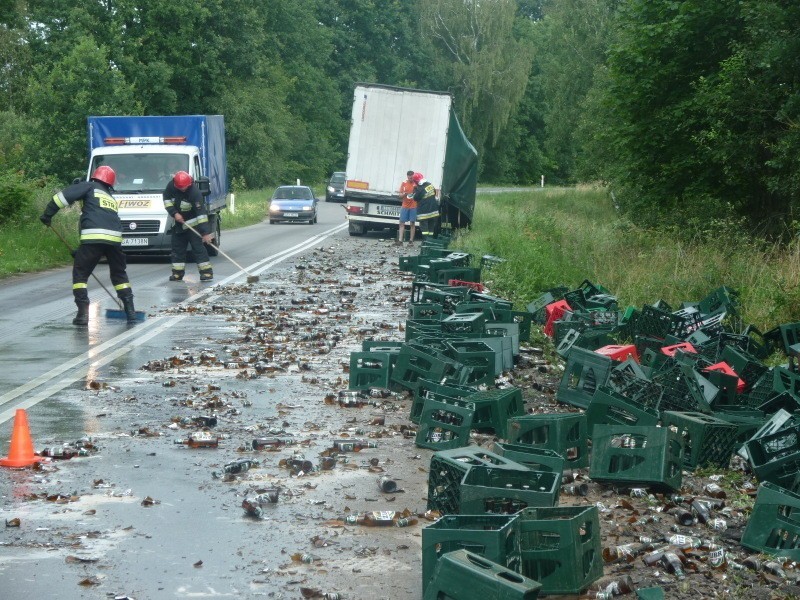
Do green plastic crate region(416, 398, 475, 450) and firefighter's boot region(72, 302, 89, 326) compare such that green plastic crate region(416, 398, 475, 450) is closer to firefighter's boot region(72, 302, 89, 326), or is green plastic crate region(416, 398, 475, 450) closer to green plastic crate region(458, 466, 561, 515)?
green plastic crate region(458, 466, 561, 515)

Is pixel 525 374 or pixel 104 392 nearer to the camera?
pixel 104 392

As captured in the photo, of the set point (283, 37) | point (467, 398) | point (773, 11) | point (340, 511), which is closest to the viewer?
point (340, 511)

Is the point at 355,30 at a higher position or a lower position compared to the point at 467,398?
higher

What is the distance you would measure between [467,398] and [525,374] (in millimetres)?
3128

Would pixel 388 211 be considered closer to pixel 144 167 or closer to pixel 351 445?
pixel 144 167

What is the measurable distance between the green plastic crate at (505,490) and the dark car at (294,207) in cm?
3914

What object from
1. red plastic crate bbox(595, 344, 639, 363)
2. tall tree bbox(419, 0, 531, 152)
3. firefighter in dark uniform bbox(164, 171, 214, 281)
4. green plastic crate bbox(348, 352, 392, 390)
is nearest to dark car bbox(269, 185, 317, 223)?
firefighter in dark uniform bbox(164, 171, 214, 281)

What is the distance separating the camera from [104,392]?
10156 mm

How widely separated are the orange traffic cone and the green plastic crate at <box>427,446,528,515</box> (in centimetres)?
272

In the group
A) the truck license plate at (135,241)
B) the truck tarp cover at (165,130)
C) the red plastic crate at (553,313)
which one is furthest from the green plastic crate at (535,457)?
the truck tarp cover at (165,130)

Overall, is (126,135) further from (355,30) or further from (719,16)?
(355,30)

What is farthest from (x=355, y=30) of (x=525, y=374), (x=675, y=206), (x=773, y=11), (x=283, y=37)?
(x=525, y=374)

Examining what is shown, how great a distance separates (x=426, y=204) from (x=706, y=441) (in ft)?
74.8

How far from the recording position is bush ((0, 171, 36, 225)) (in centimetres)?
2739
